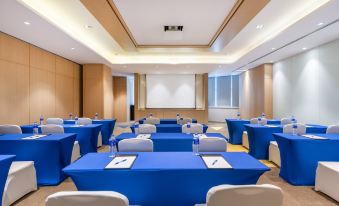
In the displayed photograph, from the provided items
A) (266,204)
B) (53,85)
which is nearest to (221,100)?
(53,85)

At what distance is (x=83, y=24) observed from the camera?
233 inches

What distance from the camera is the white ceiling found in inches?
187

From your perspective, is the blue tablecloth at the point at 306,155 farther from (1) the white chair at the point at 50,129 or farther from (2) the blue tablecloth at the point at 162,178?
(1) the white chair at the point at 50,129

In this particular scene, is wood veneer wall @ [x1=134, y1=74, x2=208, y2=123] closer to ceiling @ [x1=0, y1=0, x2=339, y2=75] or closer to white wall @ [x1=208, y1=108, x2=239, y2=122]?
white wall @ [x1=208, y1=108, x2=239, y2=122]

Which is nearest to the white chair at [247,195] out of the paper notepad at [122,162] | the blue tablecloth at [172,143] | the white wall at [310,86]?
the paper notepad at [122,162]

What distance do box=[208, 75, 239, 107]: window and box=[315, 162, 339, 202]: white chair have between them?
35.9ft

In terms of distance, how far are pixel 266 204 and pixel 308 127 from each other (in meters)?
4.52

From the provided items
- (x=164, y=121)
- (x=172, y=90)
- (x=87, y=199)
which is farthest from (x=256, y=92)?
(x=87, y=199)

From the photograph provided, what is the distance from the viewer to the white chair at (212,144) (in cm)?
313

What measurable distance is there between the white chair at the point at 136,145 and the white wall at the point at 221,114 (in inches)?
468

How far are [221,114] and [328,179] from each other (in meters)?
11.8

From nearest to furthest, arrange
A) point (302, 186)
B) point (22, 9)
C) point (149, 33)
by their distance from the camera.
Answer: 1. point (302, 186)
2. point (22, 9)
3. point (149, 33)

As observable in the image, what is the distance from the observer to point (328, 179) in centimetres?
332

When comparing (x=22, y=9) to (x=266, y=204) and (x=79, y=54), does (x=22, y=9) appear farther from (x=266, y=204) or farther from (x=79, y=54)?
(x=266, y=204)
